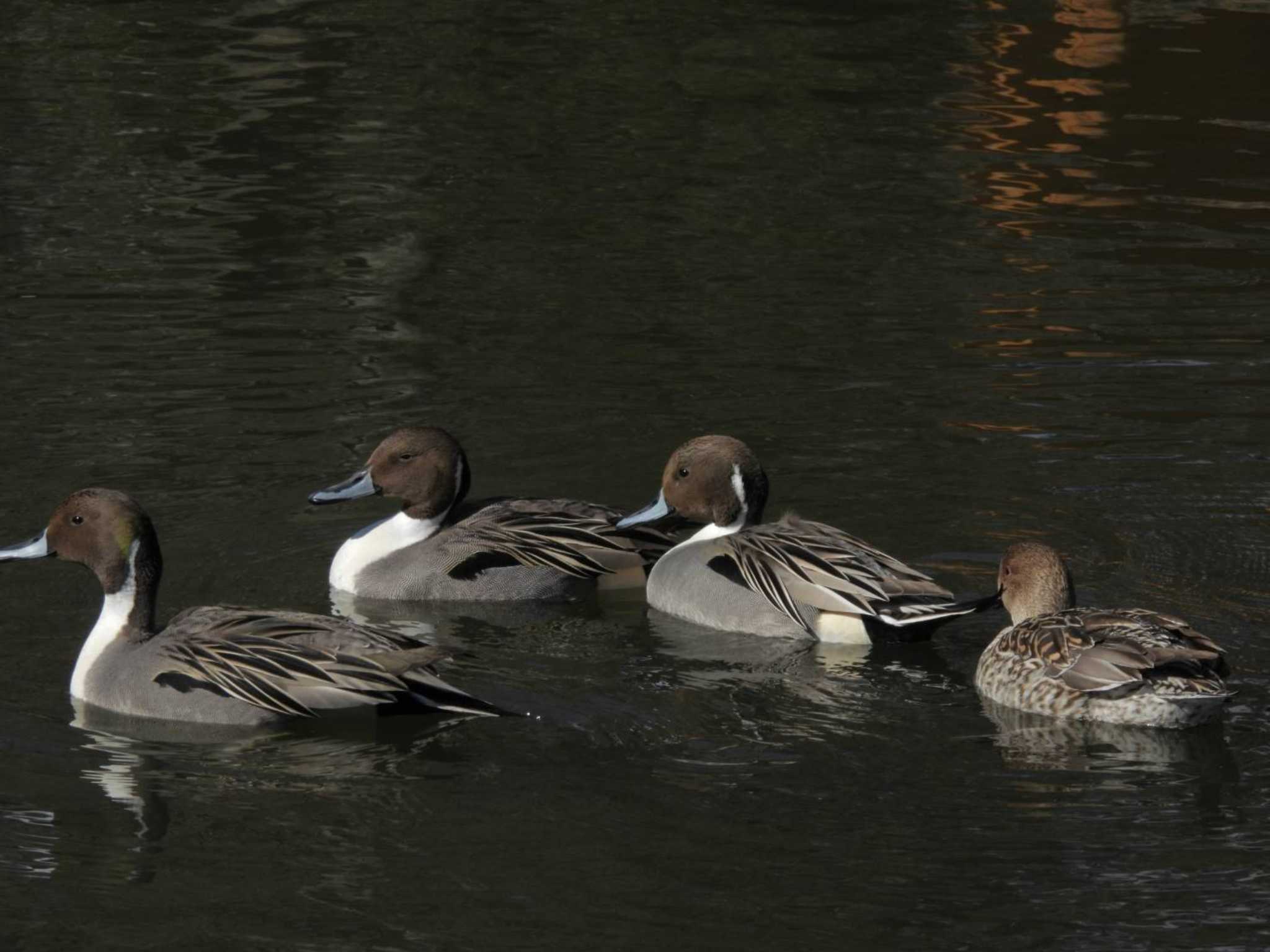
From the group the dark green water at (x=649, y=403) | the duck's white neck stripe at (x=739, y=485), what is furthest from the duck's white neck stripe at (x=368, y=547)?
the duck's white neck stripe at (x=739, y=485)

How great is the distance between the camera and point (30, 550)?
9086 millimetres

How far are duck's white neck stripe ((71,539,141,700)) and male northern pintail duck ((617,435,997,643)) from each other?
2404mm

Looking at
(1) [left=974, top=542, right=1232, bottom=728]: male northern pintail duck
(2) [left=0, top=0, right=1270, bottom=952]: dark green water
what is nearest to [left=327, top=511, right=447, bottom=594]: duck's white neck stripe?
(2) [left=0, top=0, right=1270, bottom=952]: dark green water

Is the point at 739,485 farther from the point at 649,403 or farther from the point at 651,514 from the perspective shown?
the point at 649,403

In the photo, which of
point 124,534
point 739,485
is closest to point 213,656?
point 124,534

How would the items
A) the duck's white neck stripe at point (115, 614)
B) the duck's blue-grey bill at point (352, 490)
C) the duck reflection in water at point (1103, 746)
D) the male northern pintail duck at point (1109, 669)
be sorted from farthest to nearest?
the duck's blue-grey bill at point (352, 490), the duck's white neck stripe at point (115, 614), the male northern pintail duck at point (1109, 669), the duck reflection in water at point (1103, 746)

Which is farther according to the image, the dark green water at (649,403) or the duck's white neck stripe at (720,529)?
the duck's white neck stripe at (720,529)

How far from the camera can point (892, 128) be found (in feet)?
62.0

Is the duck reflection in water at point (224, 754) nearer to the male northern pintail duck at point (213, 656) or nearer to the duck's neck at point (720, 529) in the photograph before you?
the male northern pintail duck at point (213, 656)

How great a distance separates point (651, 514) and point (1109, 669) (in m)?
2.76

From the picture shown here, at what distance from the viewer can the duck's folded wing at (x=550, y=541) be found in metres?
10.2

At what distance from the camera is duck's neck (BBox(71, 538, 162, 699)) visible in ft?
28.9

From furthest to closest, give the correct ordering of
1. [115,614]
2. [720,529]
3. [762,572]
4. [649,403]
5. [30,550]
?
→ [649,403], [720,529], [762,572], [30,550], [115,614]

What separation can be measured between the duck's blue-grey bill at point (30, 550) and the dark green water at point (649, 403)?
401 millimetres
